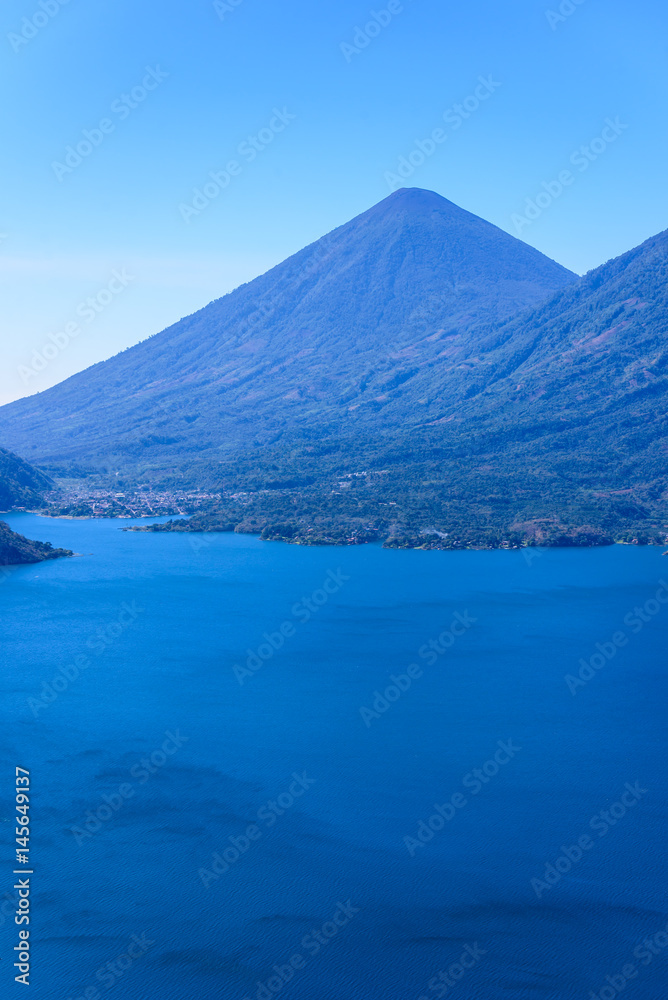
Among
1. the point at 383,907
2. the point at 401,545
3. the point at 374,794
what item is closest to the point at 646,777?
the point at 374,794

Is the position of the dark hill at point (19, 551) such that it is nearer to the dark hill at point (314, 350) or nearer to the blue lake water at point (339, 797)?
the blue lake water at point (339, 797)

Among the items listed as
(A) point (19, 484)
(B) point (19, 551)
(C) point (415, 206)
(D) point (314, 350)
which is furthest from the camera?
(C) point (415, 206)

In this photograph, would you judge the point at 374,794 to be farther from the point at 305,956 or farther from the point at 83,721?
the point at 83,721

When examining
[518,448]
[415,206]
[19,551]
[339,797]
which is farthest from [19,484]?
[415,206]

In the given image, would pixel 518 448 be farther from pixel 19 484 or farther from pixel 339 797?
pixel 339 797

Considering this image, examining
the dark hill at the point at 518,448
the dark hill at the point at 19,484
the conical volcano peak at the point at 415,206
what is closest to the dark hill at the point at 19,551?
the dark hill at the point at 518,448
